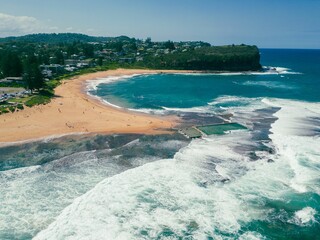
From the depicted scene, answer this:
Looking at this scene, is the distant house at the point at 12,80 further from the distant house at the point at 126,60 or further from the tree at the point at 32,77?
the distant house at the point at 126,60

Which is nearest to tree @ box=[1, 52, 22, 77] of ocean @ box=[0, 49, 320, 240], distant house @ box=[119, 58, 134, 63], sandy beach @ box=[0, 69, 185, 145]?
sandy beach @ box=[0, 69, 185, 145]

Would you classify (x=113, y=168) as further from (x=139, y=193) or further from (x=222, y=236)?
(x=222, y=236)

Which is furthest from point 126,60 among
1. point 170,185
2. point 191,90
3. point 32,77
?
point 170,185

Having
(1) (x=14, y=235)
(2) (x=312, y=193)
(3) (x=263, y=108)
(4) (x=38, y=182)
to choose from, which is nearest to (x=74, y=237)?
(1) (x=14, y=235)

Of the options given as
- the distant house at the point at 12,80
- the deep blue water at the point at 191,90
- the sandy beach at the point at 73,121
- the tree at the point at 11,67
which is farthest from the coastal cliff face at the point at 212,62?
the sandy beach at the point at 73,121

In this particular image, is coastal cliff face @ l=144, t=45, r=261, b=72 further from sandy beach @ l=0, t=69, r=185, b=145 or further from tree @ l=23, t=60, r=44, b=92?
tree @ l=23, t=60, r=44, b=92

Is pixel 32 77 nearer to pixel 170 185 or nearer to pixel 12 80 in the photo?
pixel 12 80
